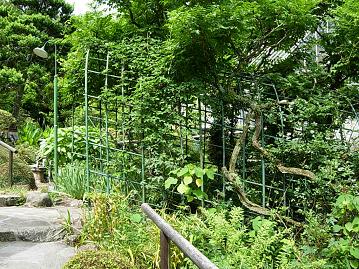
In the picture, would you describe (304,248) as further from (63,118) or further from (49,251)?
(63,118)

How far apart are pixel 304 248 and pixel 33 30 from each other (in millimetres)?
14736

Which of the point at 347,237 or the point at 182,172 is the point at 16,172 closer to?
the point at 182,172

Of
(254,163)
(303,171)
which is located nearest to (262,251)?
(303,171)

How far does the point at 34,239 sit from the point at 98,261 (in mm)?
1657

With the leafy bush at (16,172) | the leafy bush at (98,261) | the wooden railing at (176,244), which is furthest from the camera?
the leafy bush at (16,172)

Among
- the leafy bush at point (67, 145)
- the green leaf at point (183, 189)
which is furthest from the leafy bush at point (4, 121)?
the green leaf at point (183, 189)

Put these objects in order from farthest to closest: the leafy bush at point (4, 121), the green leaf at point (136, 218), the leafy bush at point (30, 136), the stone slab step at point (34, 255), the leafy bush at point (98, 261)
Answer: the leafy bush at point (30, 136)
the leafy bush at point (4, 121)
the green leaf at point (136, 218)
the stone slab step at point (34, 255)
the leafy bush at point (98, 261)

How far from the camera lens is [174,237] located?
2314mm

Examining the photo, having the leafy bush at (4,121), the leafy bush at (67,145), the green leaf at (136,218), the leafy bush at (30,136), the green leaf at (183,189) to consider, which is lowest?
the green leaf at (136,218)

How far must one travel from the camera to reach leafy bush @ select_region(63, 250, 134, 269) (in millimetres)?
3350

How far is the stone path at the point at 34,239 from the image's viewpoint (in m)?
4.01

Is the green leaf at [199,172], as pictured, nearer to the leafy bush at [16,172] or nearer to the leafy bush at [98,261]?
the leafy bush at [98,261]

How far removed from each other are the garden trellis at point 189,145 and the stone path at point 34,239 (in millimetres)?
685

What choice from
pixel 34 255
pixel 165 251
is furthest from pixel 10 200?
pixel 165 251
